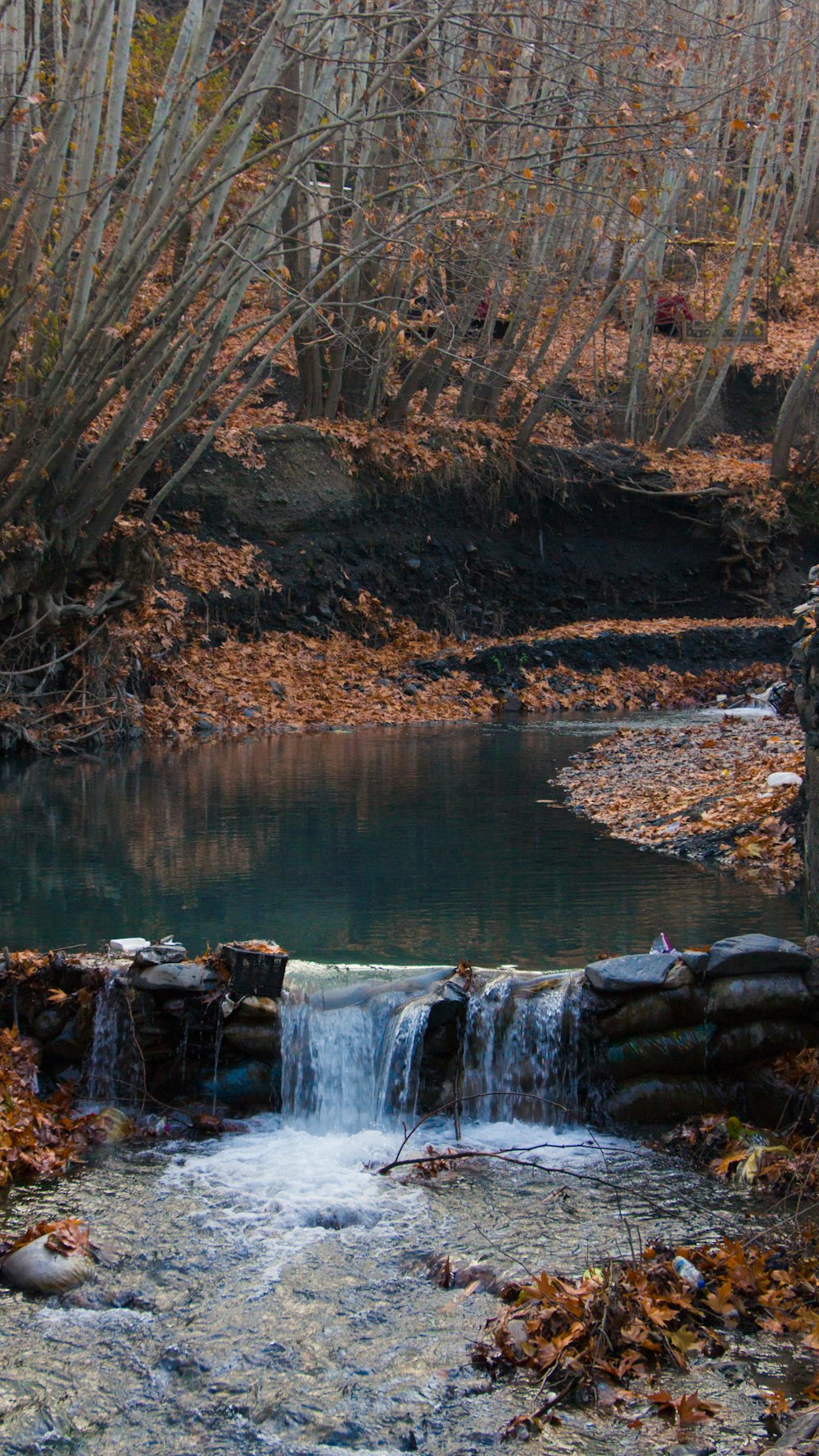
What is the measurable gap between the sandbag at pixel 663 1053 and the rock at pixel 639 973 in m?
0.23

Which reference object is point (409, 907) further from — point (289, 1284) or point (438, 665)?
point (438, 665)

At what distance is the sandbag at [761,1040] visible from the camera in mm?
5570

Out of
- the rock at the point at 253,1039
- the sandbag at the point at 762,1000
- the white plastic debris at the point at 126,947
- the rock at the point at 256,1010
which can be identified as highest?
the sandbag at the point at 762,1000

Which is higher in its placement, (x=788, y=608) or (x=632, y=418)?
(x=632, y=418)

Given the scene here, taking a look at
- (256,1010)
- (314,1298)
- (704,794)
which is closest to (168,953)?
(256,1010)

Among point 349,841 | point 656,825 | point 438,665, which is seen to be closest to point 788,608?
point 438,665

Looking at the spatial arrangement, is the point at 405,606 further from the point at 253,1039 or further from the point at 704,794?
the point at 253,1039

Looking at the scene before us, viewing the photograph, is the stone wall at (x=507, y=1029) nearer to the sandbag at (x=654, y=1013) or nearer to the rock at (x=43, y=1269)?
the sandbag at (x=654, y=1013)

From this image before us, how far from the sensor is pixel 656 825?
10.6m

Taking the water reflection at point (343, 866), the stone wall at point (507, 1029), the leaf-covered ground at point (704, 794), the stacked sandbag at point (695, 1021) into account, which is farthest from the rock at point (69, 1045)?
the leaf-covered ground at point (704, 794)

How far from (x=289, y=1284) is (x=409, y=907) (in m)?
4.03

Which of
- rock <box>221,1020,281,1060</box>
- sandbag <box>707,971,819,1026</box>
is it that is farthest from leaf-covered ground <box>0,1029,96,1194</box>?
sandbag <box>707,971,819,1026</box>

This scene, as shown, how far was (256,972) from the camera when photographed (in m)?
5.98

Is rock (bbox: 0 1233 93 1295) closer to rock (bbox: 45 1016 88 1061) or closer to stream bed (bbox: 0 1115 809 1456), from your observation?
stream bed (bbox: 0 1115 809 1456)
